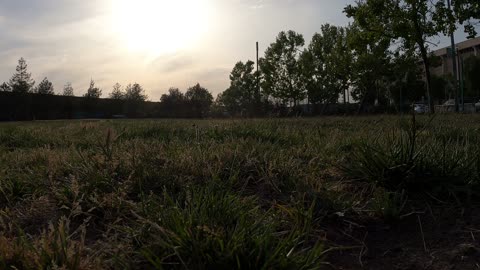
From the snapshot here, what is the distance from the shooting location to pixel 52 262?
1.73m

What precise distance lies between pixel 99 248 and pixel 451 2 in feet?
61.7

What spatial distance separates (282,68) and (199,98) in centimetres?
2179

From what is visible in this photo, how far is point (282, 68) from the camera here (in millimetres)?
43406

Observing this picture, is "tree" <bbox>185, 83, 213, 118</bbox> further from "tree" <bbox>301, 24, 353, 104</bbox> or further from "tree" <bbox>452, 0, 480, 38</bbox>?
"tree" <bbox>452, 0, 480, 38</bbox>

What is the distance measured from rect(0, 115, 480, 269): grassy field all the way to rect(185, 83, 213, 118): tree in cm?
5137

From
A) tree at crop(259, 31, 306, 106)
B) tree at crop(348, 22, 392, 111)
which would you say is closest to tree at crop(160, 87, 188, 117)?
tree at crop(259, 31, 306, 106)

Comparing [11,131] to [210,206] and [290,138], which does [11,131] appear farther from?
[210,206]

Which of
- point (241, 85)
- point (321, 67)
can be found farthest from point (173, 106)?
point (321, 67)

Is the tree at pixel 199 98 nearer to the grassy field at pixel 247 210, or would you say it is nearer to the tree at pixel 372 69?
the tree at pixel 372 69

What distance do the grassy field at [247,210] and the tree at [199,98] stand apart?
5137 cm

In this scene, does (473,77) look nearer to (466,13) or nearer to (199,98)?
(199,98)

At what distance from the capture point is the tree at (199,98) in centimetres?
5548

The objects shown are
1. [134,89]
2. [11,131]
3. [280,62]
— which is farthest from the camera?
[134,89]

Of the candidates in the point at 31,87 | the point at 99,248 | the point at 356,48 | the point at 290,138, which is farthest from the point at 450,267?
the point at 31,87
